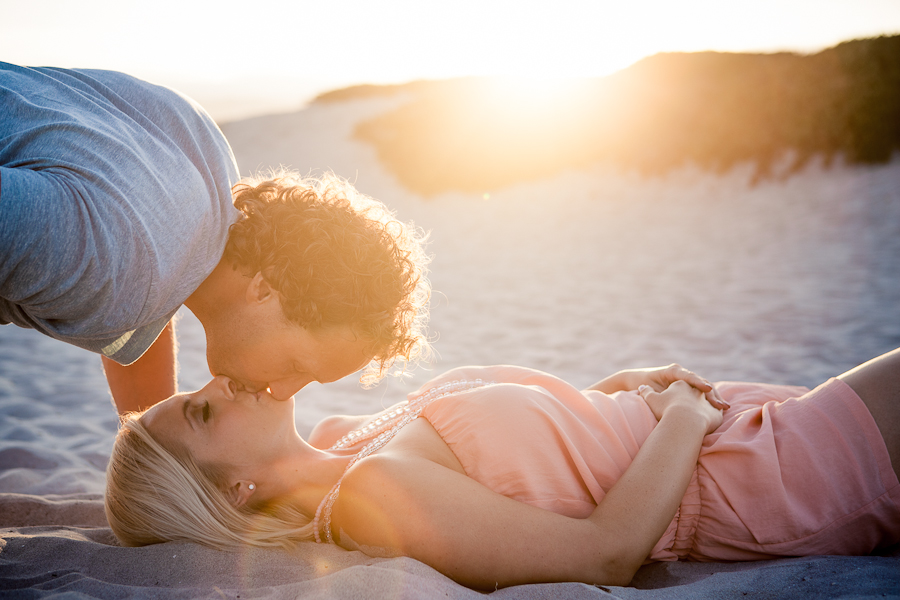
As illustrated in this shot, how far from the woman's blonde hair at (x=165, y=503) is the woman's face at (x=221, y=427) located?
48mm

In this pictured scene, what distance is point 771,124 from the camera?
980 cm

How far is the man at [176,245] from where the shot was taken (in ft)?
4.29

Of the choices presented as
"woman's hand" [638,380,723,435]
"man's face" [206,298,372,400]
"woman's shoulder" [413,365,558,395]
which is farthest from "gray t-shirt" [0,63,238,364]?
"woman's hand" [638,380,723,435]

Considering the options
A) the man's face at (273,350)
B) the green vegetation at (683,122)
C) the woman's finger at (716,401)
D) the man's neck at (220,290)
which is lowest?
the woman's finger at (716,401)

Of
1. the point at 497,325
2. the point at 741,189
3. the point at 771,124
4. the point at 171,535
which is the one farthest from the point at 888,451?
the point at 771,124

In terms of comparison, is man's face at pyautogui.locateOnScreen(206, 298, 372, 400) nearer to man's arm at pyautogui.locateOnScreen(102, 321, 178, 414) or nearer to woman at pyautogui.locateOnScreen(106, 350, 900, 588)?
woman at pyautogui.locateOnScreen(106, 350, 900, 588)

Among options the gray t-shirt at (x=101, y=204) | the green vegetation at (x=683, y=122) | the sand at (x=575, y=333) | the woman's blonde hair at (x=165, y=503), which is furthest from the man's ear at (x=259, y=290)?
the green vegetation at (x=683, y=122)

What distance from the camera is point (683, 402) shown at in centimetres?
203

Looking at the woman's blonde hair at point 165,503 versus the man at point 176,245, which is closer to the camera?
the man at point 176,245

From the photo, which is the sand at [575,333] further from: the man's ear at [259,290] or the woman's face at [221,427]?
the man's ear at [259,290]

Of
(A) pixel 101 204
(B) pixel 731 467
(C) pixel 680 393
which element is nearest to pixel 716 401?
Result: (C) pixel 680 393

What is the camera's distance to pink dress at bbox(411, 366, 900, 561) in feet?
5.85

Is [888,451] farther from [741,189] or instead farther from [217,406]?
[741,189]

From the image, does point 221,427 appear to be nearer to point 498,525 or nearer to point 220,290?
point 220,290
